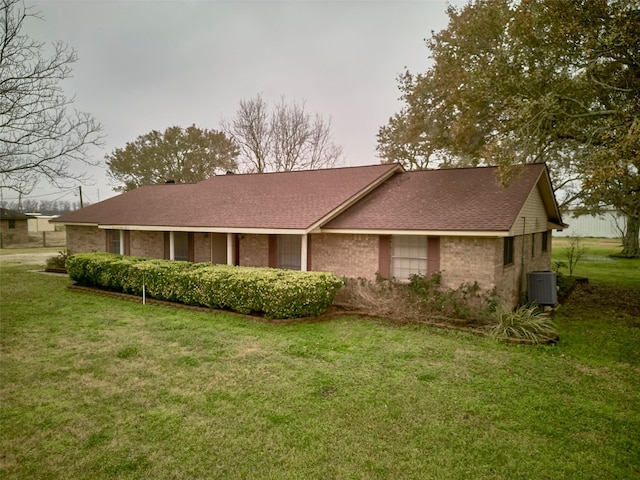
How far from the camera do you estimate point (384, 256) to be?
11.7 m

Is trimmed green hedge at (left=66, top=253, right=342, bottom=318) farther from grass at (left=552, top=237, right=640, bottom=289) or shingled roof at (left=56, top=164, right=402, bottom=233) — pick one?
grass at (left=552, top=237, right=640, bottom=289)

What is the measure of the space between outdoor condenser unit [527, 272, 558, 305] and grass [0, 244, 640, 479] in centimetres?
259

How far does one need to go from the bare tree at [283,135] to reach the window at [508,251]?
72.6 ft

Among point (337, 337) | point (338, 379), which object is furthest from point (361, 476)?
point (337, 337)

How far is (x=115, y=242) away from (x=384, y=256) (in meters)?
14.6

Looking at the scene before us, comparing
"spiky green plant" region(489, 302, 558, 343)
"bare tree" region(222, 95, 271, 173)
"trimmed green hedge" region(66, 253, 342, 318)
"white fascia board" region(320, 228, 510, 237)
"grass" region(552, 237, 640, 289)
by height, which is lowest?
"grass" region(552, 237, 640, 289)

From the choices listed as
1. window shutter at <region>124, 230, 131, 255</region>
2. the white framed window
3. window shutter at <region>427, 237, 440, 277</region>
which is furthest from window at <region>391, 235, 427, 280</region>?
the white framed window

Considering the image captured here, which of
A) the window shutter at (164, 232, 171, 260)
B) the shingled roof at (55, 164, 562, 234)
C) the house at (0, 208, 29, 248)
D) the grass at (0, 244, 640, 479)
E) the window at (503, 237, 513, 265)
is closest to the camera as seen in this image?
→ the grass at (0, 244, 640, 479)

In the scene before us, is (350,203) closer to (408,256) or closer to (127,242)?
(408,256)

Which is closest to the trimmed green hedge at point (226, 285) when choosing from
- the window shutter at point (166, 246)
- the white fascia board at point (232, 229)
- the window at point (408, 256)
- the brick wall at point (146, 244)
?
Answer: the white fascia board at point (232, 229)

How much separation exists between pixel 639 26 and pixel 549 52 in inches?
154

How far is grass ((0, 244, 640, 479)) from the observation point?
4141 mm

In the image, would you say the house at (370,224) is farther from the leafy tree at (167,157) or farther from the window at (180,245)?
the leafy tree at (167,157)

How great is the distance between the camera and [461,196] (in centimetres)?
1210
